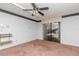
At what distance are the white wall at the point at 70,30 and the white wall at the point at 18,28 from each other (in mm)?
2789

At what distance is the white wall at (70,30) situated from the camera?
15.5 feet

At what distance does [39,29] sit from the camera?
7418 mm

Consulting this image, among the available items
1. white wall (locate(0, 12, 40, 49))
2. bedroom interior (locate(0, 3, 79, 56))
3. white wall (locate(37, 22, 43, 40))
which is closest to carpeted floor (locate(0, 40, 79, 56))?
bedroom interior (locate(0, 3, 79, 56))

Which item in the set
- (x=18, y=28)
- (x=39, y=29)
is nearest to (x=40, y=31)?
(x=39, y=29)

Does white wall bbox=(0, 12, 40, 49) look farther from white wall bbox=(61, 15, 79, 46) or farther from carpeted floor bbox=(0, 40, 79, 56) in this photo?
white wall bbox=(61, 15, 79, 46)

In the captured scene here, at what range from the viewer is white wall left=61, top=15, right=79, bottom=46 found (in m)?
4.72

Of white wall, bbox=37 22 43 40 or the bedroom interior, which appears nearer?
the bedroom interior

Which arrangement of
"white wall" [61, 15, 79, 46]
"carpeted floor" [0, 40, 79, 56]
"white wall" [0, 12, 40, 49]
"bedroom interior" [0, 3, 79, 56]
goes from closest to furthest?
"carpeted floor" [0, 40, 79, 56], "bedroom interior" [0, 3, 79, 56], "white wall" [0, 12, 40, 49], "white wall" [61, 15, 79, 46]

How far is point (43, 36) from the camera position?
7.12 metres

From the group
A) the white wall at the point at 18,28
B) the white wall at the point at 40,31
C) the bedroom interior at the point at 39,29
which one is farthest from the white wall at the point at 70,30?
the white wall at the point at 18,28

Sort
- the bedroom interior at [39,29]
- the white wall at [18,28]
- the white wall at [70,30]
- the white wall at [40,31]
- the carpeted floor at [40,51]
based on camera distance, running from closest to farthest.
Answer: the carpeted floor at [40,51] → the bedroom interior at [39,29] → the white wall at [18,28] → the white wall at [70,30] → the white wall at [40,31]

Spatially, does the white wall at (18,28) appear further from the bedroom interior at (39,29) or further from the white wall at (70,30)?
the white wall at (70,30)

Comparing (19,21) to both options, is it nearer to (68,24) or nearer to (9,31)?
(9,31)

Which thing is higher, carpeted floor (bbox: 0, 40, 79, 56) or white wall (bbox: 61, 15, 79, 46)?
white wall (bbox: 61, 15, 79, 46)
